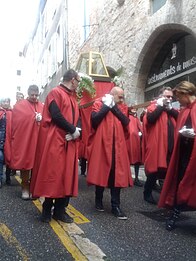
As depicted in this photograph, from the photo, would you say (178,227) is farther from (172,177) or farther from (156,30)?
(156,30)

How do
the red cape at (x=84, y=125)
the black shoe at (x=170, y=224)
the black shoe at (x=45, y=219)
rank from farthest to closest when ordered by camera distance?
1. the red cape at (x=84, y=125)
2. the black shoe at (x=45, y=219)
3. the black shoe at (x=170, y=224)

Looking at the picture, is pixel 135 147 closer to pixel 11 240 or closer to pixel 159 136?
pixel 159 136

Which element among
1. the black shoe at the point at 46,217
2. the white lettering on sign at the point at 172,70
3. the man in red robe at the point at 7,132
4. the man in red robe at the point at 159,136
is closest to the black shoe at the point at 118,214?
the black shoe at the point at 46,217

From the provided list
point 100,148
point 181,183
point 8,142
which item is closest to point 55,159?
point 100,148

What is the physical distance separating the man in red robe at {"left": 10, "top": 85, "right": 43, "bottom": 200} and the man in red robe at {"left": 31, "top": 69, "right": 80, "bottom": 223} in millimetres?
1424

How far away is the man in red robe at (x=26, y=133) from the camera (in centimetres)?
557

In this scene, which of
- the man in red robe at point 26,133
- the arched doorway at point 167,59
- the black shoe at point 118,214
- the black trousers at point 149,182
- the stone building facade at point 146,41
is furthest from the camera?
the arched doorway at point 167,59

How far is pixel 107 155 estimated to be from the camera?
15.0 feet

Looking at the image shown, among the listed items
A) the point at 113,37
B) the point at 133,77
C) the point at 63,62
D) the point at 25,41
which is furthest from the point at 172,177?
the point at 25,41

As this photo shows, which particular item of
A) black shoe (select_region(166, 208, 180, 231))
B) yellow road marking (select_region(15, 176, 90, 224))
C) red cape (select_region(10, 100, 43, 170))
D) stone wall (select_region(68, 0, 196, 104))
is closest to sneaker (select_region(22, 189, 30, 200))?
red cape (select_region(10, 100, 43, 170))

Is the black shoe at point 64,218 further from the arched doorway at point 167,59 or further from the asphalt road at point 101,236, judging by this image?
the arched doorway at point 167,59

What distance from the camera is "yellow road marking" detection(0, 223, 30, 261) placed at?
3.12 meters

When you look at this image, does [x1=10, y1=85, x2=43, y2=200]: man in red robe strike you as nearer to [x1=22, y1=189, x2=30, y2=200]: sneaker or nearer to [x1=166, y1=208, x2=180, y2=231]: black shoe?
[x1=22, y1=189, x2=30, y2=200]: sneaker

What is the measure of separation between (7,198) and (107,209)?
1539 mm
